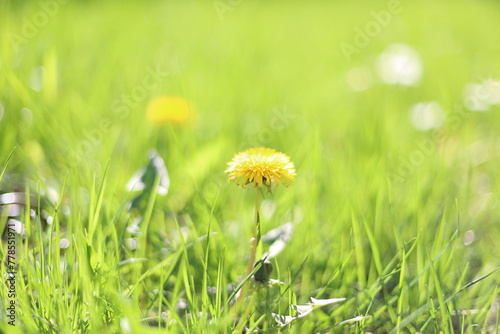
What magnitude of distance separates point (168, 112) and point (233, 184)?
1.18 ft

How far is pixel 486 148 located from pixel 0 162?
1.53m

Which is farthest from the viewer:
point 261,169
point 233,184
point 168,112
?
point 168,112

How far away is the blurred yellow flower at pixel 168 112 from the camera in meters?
1.59

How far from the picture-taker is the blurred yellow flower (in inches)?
62.5

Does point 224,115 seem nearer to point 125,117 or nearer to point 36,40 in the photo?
point 125,117

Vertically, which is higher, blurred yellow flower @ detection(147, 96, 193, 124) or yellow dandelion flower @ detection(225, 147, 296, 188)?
blurred yellow flower @ detection(147, 96, 193, 124)

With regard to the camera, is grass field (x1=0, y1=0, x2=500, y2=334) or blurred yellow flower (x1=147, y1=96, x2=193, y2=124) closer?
grass field (x1=0, y1=0, x2=500, y2=334)

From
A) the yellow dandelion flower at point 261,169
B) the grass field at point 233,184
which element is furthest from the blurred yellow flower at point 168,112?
the yellow dandelion flower at point 261,169

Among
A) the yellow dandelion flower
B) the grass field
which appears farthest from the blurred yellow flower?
the yellow dandelion flower

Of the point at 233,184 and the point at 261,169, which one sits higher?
the point at 261,169

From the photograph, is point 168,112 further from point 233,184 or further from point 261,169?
point 261,169

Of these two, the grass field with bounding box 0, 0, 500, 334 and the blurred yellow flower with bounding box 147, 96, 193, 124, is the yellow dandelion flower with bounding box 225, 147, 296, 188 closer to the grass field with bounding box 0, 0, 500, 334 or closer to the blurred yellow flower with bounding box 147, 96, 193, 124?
the grass field with bounding box 0, 0, 500, 334

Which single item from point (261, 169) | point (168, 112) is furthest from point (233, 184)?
point (261, 169)

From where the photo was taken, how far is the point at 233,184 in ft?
4.58
